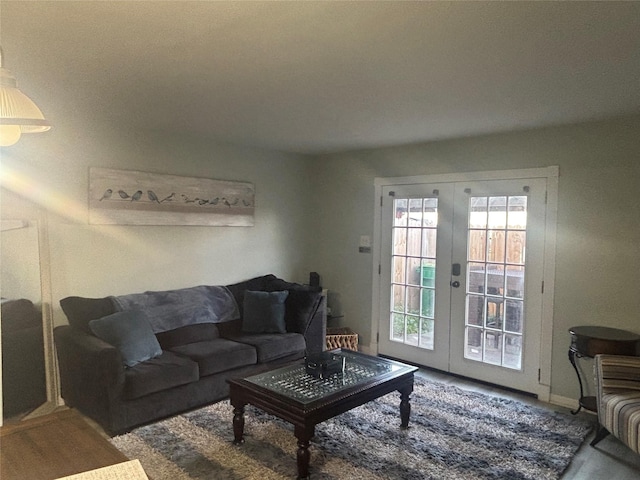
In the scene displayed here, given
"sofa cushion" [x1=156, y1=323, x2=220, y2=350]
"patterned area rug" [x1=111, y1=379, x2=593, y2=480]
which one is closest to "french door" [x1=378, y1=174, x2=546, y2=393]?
"patterned area rug" [x1=111, y1=379, x2=593, y2=480]

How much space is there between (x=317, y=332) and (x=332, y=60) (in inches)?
114

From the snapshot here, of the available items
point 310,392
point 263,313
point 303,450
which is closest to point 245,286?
point 263,313

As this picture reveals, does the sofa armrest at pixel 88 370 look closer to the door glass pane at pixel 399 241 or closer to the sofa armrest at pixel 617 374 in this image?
the door glass pane at pixel 399 241

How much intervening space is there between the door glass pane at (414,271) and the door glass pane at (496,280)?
39 cm

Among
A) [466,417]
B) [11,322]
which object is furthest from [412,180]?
[11,322]

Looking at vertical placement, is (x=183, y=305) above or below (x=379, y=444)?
above

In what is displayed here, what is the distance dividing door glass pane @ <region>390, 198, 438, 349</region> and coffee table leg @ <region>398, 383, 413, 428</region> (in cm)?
149

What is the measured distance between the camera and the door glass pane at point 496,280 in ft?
13.3

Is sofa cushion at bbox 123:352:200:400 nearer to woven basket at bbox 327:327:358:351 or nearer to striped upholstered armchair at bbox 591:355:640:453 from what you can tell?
woven basket at bbox 327:327:358:351

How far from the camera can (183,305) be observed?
163 inches

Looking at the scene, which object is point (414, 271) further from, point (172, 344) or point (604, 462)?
point (172, 344)

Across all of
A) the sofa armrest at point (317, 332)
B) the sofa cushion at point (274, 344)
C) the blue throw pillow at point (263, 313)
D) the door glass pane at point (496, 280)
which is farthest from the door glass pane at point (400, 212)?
the sofa cushion at point (274, 344)

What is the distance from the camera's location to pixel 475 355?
14.2 ft

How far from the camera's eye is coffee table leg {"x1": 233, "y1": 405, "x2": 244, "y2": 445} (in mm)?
2965
